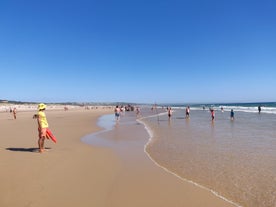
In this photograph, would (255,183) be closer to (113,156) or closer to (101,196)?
(101,196)

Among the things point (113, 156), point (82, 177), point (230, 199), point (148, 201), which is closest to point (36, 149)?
point (113, 156)

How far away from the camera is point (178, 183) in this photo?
262 inches

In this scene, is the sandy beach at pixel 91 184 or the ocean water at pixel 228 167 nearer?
the sandy beach at pixel 91 184

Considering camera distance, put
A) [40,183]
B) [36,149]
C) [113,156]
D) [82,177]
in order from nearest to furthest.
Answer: [40,183] < [82,177] < [113,156] < [36,149]

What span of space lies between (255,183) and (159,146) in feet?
20.2

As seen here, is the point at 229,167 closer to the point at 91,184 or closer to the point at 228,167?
the point at 228,167

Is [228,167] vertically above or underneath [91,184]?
underneath

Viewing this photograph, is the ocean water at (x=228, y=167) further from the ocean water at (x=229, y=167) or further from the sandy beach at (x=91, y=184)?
the sandy beach at (x=91, y=184)

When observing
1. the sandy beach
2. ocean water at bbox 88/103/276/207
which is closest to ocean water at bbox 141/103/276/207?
ocean water at bbox 88/103/276/207

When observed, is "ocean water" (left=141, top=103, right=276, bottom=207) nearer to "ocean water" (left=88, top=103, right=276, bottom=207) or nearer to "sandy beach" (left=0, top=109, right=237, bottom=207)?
"ocean water" (left=88, top=103, right=276, bottom=207)

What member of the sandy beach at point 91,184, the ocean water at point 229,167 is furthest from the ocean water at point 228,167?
the sandy beach at point 91,184

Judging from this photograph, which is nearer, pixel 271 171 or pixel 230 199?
pixel 230 199

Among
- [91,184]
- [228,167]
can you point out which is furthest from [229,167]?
[91,184]

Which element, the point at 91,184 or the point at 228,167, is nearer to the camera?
the point at 91,184
